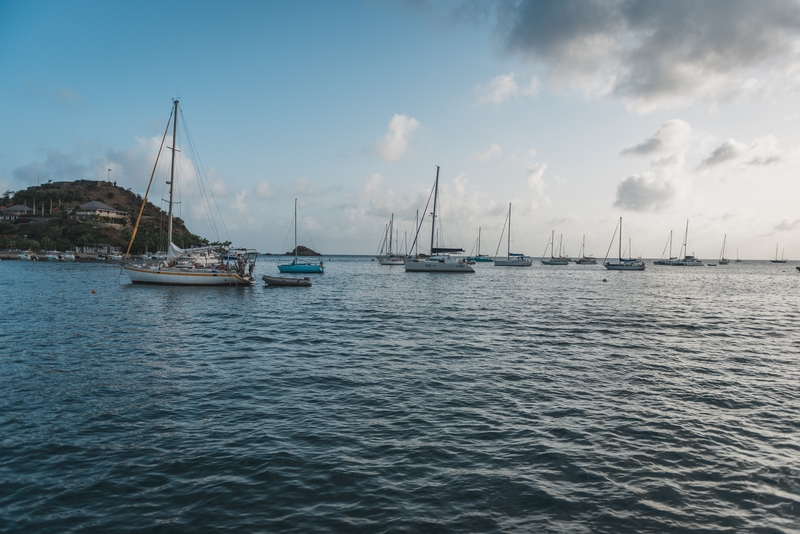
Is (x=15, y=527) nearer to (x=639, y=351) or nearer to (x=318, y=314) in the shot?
(x=639, y=351)

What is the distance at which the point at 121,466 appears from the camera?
9.44 meters

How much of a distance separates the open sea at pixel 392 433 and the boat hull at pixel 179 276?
2695cm

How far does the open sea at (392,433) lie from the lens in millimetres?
7996

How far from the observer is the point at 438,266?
95750mm

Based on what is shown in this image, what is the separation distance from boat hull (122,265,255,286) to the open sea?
88.4ft

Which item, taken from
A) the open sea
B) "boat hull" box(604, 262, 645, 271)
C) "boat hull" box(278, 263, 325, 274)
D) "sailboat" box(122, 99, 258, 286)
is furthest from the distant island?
the open sea

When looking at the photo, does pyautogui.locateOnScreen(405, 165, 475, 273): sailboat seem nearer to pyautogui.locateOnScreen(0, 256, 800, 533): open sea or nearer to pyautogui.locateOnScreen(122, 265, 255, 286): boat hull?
pyautogui.locateOnScreen(122, 265, 255, 286): boat hull

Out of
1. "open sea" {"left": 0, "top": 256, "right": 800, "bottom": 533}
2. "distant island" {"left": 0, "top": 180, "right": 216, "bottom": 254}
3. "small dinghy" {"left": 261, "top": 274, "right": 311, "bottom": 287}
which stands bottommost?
"open sea" {"left": 0, "top": 256, "right": 800, "bottom": 533}

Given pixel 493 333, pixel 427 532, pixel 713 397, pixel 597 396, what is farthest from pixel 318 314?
pixel 427 532

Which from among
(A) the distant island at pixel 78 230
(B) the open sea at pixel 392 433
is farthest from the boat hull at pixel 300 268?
(A) the distant island at pixel 78 230

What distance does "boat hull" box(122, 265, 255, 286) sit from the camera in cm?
5181

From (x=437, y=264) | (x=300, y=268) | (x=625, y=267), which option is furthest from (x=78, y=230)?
(x=625, y=267)

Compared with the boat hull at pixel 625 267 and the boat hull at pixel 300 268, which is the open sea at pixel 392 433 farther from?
the boat hull at pixel 625 267

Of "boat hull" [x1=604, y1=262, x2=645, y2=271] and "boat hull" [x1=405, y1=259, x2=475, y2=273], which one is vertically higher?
"boat hull" [x1=604, y1=262, x2=645, y2=271]
